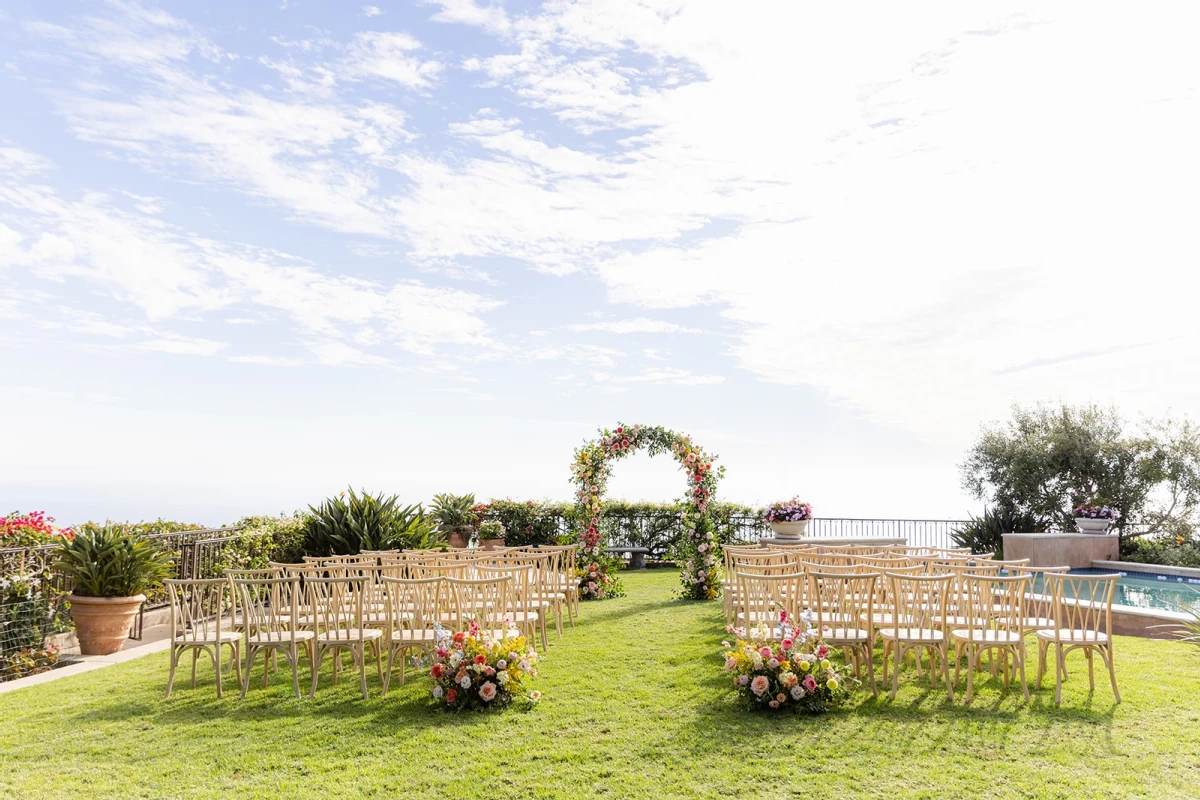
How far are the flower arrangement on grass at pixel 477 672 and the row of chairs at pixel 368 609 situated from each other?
0.79ft

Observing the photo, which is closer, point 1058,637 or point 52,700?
point 1058,637

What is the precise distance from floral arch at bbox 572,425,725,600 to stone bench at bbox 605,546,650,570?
200 inches

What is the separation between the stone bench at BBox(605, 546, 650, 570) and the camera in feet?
61.2

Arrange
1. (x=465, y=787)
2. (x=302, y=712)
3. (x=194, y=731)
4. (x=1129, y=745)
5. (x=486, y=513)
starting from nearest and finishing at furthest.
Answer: (x=465, y=787) → (x=1129, y=745) → (x=194, y=731) → (x=302, y=712) → (x=486, y=513)

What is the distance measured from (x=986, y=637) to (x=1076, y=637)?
75 cm

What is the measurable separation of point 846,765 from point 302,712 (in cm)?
384

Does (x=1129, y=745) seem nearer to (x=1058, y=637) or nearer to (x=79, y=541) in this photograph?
(x=1058, y=637)

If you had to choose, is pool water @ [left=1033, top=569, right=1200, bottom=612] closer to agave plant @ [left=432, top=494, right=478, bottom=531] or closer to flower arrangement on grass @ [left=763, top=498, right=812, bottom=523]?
flower arrangement on grass @ [left=763, top=498, right=812, bottom=523]

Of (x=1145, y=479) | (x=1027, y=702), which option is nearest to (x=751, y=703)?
(x=1027, y=702)

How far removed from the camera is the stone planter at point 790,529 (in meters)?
15.8

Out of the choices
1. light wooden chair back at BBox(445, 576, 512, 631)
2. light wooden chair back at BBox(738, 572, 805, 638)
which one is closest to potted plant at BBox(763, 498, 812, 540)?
light wooden chair back at BBox(738, 572, 805, 638)

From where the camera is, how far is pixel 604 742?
216 inches

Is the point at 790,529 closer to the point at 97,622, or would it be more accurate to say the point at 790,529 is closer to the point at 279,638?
the point at 279,638

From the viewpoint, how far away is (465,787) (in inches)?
186
